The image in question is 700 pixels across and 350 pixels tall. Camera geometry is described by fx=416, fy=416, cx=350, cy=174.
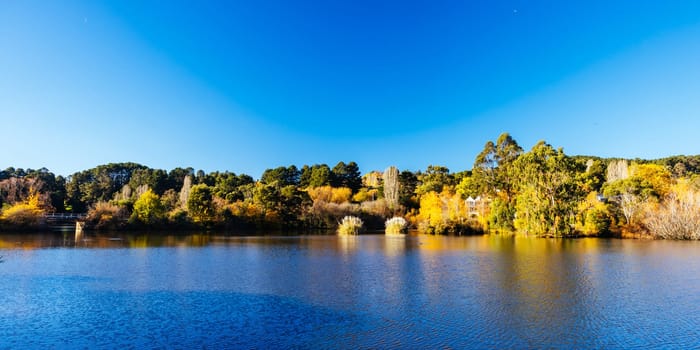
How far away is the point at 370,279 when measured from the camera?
1448cm

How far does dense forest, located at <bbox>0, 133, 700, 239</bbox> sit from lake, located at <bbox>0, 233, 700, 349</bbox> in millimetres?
19376

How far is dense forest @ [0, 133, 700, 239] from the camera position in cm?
3719

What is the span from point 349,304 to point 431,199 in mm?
43389

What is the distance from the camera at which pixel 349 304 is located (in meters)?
10.8

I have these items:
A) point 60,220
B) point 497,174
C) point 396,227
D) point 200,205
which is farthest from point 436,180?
point 60,220

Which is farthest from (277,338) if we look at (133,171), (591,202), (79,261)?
(133,171)

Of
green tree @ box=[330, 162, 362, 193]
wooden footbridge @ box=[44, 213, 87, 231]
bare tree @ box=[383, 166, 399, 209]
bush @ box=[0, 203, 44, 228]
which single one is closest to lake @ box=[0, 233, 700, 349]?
bush @ box=[0, 203, 44, 228]

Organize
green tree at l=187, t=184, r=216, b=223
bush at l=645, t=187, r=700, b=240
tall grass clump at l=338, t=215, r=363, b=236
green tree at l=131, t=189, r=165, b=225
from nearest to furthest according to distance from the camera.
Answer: bush at l=645, t=187, r=700, b=240 < tall grass clump at l=338, t=215, r=363, b=236 < green tree at l=131, t=189, r=165, b=225 < green tree at l=187, t=184, r=216, b=223

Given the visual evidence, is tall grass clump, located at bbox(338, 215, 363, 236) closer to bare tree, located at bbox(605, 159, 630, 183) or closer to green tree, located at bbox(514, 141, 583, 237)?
green tree, located at bbox(514, 141, 583, 237)

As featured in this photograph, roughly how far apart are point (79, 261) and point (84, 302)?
31.3 feet

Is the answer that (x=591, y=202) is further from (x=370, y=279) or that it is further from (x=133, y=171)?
(x=133, y=171)

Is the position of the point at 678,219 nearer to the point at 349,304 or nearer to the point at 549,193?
the point at 549,193

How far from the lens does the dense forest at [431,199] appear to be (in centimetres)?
3719

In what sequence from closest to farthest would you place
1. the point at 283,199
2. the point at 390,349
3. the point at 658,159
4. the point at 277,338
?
the point at 390,349
the point at 277,338
the point at 283,199
the point at 658,159
